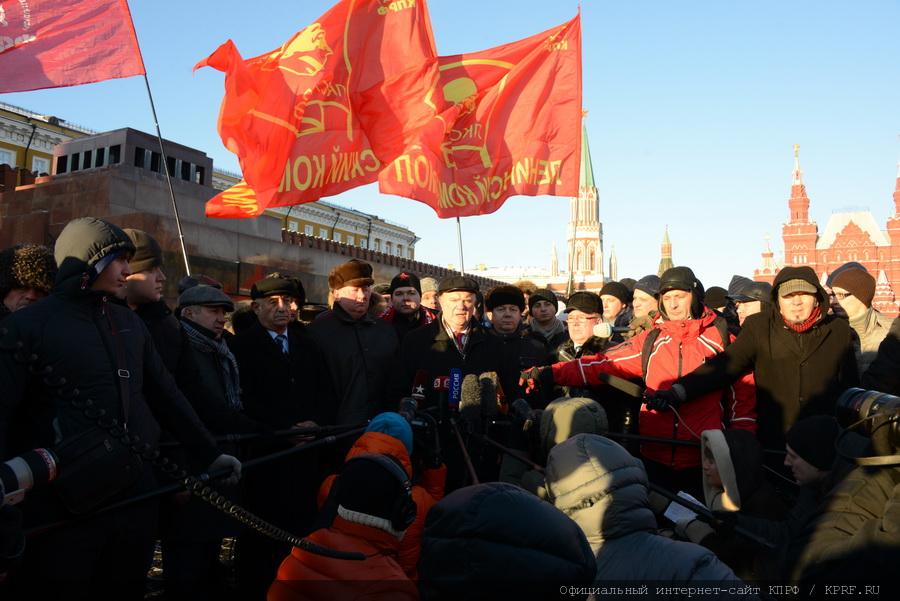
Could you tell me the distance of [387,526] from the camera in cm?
226

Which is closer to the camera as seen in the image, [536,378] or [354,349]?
[536,378]

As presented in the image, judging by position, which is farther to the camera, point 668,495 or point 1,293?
point 1,293

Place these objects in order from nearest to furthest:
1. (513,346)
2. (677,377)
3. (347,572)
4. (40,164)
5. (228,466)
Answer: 1. (347,572)
2. (228,466)
3. (677,377)
4. (513,346)
5. (40,164)

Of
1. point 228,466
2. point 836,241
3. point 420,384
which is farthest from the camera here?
point 836,241

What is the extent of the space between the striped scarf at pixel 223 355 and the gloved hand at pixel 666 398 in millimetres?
2384

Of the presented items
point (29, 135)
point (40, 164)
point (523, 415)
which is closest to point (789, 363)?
point (523, 415)

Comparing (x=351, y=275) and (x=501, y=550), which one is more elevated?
(x=351, y=275)

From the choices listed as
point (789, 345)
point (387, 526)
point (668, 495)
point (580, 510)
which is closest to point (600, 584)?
point (580, 510)

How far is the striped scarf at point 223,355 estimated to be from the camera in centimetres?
439

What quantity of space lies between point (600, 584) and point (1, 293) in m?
3.11

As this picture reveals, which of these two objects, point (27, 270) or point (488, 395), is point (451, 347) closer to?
point (488, 395)

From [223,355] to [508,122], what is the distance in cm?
404

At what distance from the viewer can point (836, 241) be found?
262ft

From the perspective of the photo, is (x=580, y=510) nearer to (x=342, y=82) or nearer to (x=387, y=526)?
(x=387, y=526)
